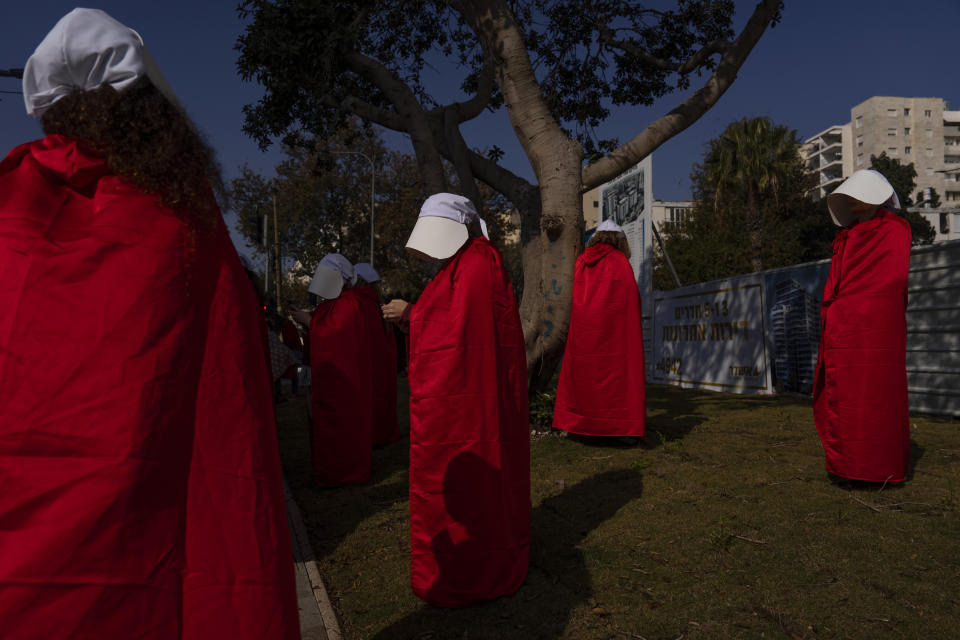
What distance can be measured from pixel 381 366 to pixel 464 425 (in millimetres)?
4515

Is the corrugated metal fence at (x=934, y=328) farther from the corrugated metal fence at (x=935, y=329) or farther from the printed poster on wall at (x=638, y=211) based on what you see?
the printed poster on wall at (x=638, y=211)

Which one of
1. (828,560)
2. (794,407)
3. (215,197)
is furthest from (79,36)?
(794,407)

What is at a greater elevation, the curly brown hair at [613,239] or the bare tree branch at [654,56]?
the bare tree branch at [654,56]

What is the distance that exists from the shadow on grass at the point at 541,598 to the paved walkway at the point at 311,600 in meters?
0.27

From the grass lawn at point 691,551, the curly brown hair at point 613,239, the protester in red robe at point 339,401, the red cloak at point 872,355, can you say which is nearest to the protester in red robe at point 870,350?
the red cloak at point 872,355

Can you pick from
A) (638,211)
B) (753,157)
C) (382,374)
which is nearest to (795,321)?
(638,211)

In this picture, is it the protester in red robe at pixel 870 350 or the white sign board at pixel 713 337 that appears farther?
the white sign board at pixel 713 337

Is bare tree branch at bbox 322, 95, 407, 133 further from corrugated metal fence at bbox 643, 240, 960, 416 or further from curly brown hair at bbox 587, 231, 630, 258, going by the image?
corrugated metal fence at bbox 643, 240, 960, 416

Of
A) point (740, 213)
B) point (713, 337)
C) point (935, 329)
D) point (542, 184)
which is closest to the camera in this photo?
point (542, 184)

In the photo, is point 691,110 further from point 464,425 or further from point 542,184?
point 464,425

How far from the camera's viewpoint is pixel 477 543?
320cm

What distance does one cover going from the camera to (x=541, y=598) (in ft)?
10.9

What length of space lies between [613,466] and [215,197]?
492 centimetres

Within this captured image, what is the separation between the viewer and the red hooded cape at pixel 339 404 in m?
5.84
